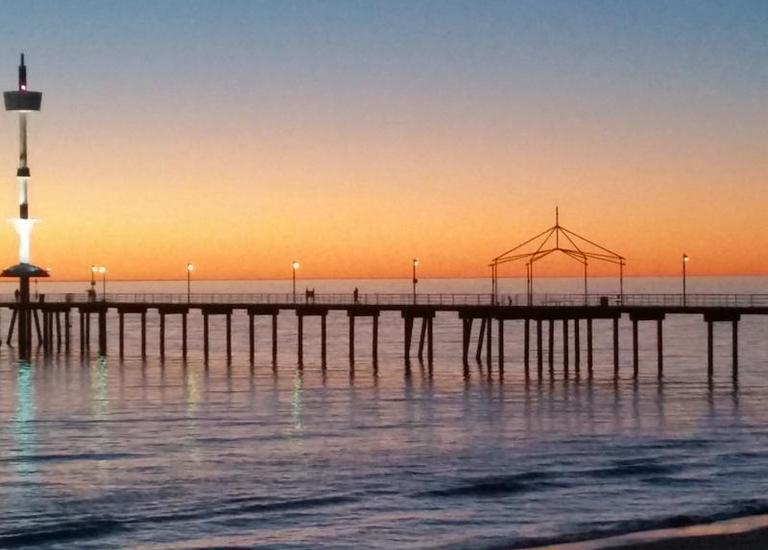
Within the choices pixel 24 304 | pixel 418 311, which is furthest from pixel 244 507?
pixel 24 304

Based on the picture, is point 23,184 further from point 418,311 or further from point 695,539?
point 695,539

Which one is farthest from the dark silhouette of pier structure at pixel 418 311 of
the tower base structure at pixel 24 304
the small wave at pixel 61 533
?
the small wave at pixel 61 533

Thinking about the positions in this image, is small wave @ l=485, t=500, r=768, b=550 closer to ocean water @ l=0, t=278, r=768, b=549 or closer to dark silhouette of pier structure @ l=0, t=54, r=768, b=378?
ocean water @ l=0, t=278, r=768, b=549

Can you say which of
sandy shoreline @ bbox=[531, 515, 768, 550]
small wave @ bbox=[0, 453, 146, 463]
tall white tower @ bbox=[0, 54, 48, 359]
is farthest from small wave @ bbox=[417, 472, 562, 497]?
tall white tower @ bbox=[0, 54, 48, 359]

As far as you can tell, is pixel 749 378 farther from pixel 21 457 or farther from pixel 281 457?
pixel 21 457

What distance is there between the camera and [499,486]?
31.5 m

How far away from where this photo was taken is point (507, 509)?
2808cm

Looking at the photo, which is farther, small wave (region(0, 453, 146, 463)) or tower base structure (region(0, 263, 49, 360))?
tower base structure (region(0, 263, 49, 360))

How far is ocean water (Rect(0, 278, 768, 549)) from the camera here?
86.6ft

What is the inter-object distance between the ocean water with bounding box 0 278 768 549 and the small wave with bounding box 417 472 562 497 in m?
0.08

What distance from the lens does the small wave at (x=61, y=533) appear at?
25.4 m

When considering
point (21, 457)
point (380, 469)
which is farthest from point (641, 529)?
point (21, 457)

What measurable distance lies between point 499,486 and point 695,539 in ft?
30.9

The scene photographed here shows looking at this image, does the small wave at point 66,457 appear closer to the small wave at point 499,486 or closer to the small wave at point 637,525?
the small wave at point 499,486
